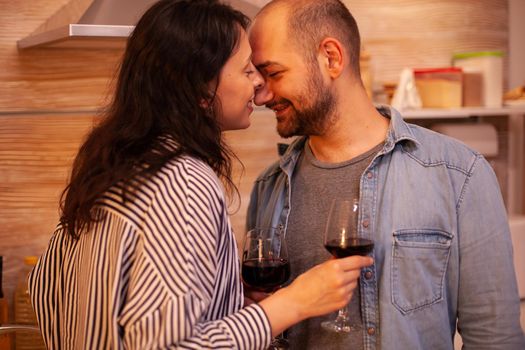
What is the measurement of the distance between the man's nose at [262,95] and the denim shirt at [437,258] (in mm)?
296

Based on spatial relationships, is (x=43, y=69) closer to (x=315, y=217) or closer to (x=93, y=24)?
(x=93, y=24)

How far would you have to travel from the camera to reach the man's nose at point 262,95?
1.64 metres

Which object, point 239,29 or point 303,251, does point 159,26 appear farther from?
point 303,251

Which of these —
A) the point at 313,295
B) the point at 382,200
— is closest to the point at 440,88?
the point at 382,200

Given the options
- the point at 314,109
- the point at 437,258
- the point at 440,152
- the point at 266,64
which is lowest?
the point at 437,258

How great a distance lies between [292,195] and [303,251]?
6.1 inches

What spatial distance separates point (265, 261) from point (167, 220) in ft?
1.24

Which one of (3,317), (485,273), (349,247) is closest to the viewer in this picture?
(349,247)

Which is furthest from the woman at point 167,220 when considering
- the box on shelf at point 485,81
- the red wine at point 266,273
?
the box on shelf at point 485,81

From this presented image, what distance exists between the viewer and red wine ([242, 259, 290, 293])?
4.74 ft

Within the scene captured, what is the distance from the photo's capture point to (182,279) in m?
1.12

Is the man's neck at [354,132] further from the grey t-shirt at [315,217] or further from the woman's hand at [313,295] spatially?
the woman's hand at [313,295]

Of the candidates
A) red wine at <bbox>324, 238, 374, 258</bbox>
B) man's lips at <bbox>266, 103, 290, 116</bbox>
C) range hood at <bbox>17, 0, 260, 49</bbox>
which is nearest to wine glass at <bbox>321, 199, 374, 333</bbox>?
red wine at <bbox>324, 238, 374, 258</bbox>

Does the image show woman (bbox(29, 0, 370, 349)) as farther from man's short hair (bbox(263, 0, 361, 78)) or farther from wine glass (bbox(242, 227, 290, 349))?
man's short hair (bbox(263, 0, 361, 78))
